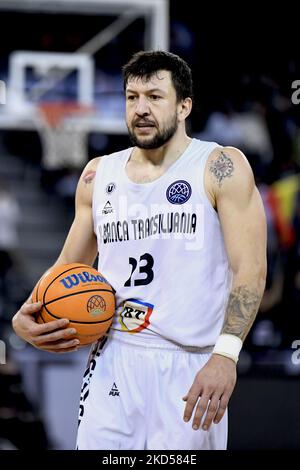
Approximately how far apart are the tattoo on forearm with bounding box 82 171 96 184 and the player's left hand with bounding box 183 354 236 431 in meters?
1.08

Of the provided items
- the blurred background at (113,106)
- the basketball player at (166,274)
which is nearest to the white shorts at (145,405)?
the basketball player at (166,274)

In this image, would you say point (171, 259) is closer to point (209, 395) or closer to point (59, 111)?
point (209, 395)

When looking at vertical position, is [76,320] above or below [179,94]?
below

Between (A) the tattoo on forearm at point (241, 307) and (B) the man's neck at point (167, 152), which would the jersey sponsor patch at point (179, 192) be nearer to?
(B) the man's neck at point (167, 152)

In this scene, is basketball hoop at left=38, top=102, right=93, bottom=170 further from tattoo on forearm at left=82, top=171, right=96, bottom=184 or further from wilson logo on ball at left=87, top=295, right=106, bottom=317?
wilson logo on ball at left=87, top=295, right=106, bottom=317

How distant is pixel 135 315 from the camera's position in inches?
132

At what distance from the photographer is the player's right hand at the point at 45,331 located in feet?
10.7

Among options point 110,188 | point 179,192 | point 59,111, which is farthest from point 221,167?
point 59,111

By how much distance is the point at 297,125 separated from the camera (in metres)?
10.1

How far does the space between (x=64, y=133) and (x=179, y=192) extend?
6.58 metres

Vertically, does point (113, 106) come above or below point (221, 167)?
above

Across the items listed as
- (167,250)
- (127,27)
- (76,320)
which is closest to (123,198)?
(167,250)

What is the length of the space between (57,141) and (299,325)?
3360 millimetres
